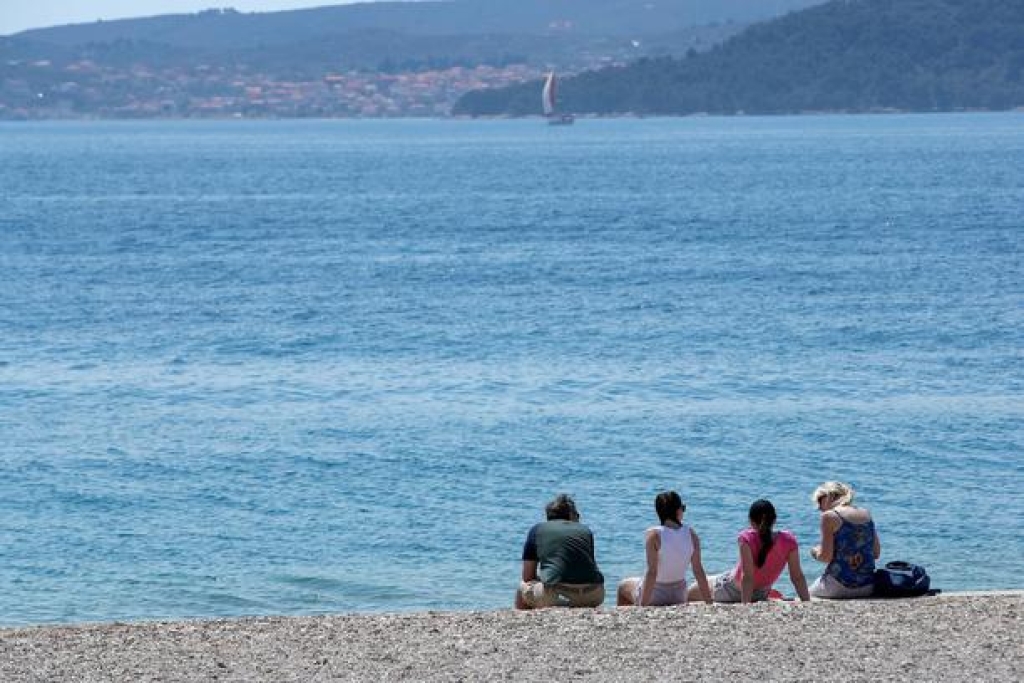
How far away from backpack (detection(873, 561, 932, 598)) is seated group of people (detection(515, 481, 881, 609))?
0.22ft

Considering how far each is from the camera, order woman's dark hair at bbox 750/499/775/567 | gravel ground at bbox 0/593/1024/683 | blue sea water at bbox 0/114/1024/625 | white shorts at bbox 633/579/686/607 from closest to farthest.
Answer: gravel ground at bbox 0/593/1024/683 → woman's dark hair at bbox 750/499/775/567 → white shorts at bbox 633/579/686/607 → blue sea water at bbox 0/114/1024/625

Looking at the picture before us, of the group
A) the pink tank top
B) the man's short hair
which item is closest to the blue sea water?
the pink tank top

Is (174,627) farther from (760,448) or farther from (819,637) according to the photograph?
(760,448)

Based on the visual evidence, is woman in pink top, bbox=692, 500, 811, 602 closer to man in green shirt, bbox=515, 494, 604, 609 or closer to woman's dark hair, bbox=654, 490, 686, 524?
woman's dark hair, bbox=654, 490, 686, 524

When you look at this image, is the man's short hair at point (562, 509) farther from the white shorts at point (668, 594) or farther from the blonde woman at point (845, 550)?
the blonde woman at point (845, 550)

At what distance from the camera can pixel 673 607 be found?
1184 centimetres

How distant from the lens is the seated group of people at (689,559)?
12.4 m

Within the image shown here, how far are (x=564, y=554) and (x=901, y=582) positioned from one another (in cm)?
214

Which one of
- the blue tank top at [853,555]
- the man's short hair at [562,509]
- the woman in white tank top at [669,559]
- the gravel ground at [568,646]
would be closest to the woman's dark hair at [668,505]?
the woman in white tank top at [669,559]

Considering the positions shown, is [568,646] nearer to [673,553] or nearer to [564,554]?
[564,554]

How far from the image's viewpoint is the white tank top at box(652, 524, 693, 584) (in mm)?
12484

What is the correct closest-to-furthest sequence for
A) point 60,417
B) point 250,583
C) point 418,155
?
point 250,583 < point 60,417 < point 418,155

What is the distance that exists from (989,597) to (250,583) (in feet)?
27.0

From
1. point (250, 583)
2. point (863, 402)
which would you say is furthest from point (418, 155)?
point (250, 583)
